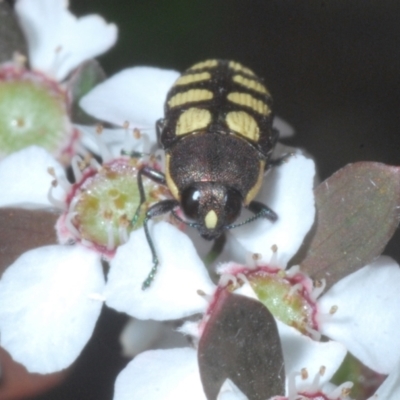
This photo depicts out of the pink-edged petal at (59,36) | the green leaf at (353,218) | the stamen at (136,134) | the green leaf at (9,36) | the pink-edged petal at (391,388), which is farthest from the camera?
the pink-edged petal at (59,36)

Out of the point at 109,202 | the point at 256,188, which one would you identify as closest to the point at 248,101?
the point at 256,188

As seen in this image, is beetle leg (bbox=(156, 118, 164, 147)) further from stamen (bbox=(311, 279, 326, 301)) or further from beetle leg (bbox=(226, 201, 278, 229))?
stamen (bbox=(311, 279, 326, 301))

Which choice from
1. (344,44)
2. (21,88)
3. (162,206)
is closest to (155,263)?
(162,206)

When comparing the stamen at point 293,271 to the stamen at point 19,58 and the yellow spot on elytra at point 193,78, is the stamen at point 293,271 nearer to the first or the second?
the yellow spot on elytra at point 193,78

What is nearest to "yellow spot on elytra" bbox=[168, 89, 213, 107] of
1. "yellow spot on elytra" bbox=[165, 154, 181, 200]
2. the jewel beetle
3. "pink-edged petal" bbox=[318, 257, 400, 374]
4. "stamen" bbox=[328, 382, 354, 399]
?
the jewel beetle

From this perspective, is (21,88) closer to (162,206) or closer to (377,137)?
(162,206)

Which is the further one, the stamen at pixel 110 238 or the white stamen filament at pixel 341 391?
the stamen at pixel 110 238

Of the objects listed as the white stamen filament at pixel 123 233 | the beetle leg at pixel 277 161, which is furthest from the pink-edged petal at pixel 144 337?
the beetle leg at pixel 277 161

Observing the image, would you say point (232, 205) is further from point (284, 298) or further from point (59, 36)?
point (59, 36)
